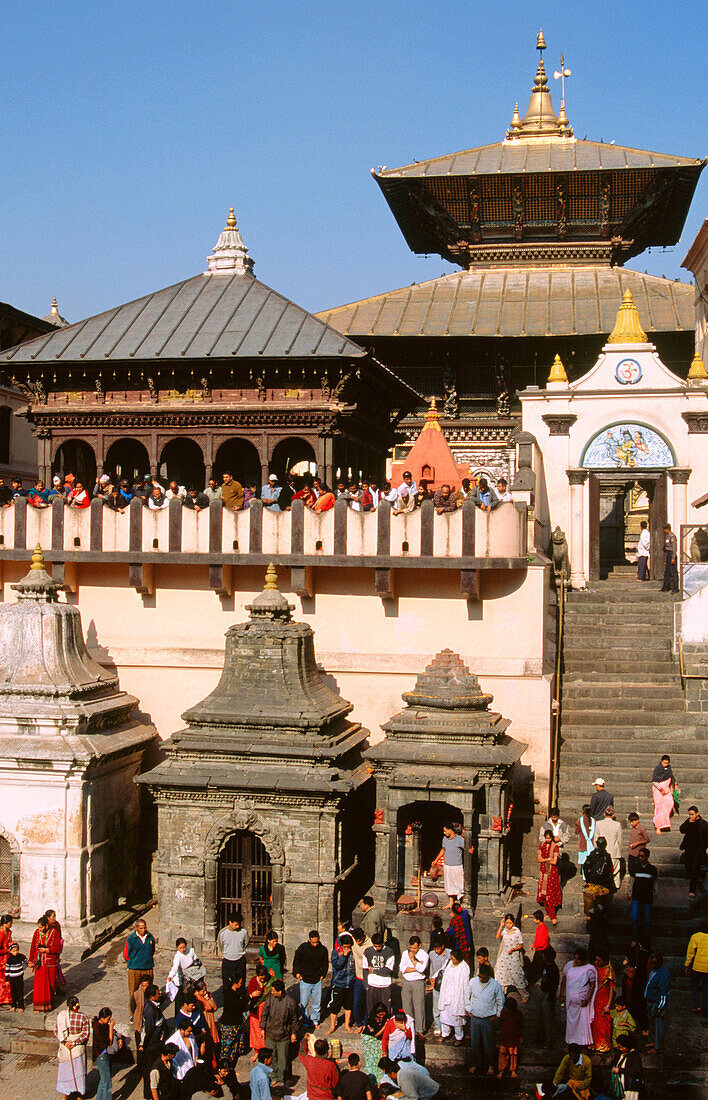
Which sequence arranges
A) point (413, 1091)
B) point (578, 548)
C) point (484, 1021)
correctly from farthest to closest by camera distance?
1. point (578, 548)
2. point (484, 1021)
3. point (413, 1091)

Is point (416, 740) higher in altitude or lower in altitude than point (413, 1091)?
higher

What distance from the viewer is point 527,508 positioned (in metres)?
19.1

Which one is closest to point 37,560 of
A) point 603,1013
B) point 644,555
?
point 603,1013

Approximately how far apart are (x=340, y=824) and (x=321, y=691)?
2319 mm

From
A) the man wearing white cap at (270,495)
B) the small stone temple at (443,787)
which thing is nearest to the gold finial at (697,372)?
the man wearing white cap at (270,495)

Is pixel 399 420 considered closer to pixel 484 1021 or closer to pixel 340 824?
pixel 340 824

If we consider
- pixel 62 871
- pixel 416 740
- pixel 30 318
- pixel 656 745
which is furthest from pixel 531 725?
pixel 30 318

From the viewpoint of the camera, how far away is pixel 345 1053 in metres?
13.0

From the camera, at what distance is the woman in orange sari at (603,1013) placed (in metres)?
12.3

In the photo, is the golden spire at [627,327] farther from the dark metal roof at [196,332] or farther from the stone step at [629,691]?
the stone step at [629,691]

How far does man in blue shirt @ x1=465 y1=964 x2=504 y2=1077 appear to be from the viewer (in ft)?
40.1

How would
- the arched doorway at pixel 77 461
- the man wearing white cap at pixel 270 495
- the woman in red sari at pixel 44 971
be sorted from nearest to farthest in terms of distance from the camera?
the woman in red sari at pixel 44 971 < the man wearing white cap at pixel 270 495 < the arched doorway at pixel 77 461

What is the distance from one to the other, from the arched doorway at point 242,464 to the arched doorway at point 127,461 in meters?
1.54

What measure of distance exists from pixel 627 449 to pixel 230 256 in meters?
9.50
